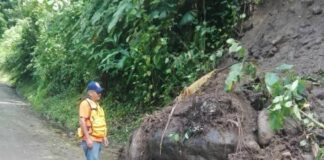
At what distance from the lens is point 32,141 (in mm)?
11016

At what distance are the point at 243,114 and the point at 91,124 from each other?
1992 millimetres

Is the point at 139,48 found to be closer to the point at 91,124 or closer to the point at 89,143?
the point at 91,124

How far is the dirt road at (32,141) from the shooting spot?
371 inches

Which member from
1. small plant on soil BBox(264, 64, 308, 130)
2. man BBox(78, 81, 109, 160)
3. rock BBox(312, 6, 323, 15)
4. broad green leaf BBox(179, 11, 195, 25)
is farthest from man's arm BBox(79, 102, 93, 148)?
rock BBox(312, 6, 323, 15)

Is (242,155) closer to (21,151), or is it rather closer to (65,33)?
(21,151)

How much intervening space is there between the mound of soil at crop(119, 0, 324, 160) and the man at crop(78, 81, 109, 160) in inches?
17.5

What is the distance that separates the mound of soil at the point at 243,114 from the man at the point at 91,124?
445 millimetres

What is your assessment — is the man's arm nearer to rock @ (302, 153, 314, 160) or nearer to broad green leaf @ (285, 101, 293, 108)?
rock @ (302, 153, 314, 160)

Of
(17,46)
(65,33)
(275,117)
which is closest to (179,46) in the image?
(275,117)

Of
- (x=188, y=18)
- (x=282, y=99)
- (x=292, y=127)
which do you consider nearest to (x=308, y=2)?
(x=188, y=18)

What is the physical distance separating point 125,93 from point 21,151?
3.22 meters

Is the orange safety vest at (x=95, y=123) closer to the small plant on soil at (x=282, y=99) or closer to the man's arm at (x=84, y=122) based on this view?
the man's arm at (x=84, y=122)

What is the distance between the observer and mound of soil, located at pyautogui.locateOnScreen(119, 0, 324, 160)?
17.7ft

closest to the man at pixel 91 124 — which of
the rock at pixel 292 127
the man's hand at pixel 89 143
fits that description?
the man's hand at pixel 89 143
